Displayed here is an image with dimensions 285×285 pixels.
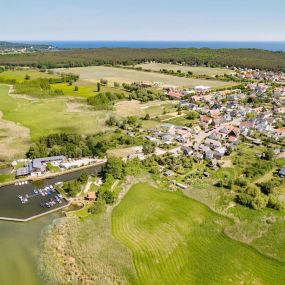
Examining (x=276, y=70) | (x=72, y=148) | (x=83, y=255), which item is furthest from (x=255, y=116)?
(x=276, y=70)

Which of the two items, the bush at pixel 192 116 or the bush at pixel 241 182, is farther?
the bush at pixel 192 116

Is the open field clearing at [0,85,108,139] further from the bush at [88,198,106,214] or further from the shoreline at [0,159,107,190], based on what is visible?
the bush at [88,198,106,214]

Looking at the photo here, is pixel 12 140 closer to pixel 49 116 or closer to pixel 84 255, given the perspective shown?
pixel 49 116

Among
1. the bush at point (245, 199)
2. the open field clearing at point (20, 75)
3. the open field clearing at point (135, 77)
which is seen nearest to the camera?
the bush at point (245, 199)

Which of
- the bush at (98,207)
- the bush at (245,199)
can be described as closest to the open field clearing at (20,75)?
the bush at (98,207)

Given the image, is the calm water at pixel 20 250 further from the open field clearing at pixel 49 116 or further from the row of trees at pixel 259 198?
the open field clearing at pixel 49 116
